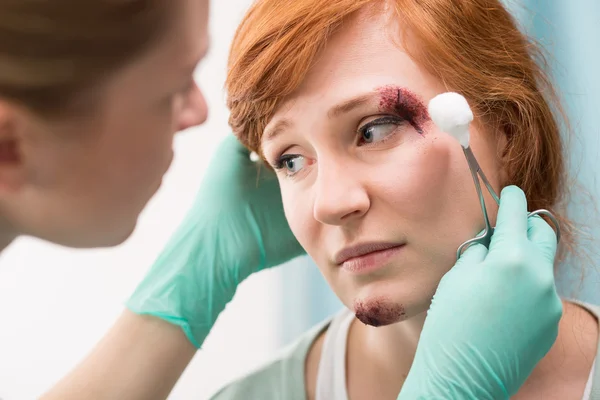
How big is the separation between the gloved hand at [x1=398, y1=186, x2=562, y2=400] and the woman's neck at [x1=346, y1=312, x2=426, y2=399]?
0.89ft

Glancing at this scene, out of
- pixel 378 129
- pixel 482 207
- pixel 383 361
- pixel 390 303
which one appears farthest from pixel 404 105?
pixel 383 361

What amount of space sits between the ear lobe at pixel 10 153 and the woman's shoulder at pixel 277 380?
748 mm

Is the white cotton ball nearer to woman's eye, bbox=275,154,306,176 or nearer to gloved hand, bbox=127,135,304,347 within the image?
woman's eye, bbox=275,154,306,176

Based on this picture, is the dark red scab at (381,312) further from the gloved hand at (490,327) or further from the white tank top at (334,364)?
the white tank top at (334,364)

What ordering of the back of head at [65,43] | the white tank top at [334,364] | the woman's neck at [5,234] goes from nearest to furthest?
1. the back of head at [65,43]
2. the woman's neck at [5,234]
3. the white tank top at [334,364]

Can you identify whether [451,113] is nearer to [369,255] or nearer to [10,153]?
[369,255]

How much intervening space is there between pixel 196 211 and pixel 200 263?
127mm

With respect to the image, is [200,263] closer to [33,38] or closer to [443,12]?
[443,12]

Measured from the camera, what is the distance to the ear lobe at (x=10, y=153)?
67cm

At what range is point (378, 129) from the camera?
3.41 feet

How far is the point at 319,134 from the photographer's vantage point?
1040mm

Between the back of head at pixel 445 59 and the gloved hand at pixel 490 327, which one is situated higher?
the back of head at pixel 445 59

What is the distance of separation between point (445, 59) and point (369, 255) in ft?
1.01

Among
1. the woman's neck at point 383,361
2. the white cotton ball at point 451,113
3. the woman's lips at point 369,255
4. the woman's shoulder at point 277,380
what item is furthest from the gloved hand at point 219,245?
the white cotton ball at point 451,113
